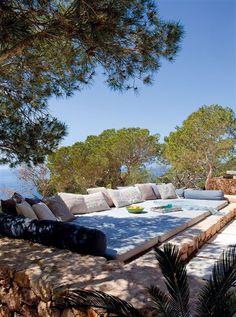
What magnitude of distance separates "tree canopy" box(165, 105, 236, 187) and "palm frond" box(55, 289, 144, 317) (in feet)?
33.4

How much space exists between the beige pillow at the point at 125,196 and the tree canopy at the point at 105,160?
3.98m

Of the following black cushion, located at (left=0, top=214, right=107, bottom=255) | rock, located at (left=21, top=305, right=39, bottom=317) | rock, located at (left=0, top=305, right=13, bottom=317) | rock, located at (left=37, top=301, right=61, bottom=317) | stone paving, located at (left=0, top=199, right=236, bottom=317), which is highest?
black cushion, located at (left=0, top=214, right=107, bottom=255)

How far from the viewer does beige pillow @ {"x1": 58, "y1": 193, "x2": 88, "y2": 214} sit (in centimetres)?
557

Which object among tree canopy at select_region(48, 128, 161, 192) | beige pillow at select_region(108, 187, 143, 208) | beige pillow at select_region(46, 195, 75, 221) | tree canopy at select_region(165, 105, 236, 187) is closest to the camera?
beige pillow at select_region(46, 195, 75, 221)

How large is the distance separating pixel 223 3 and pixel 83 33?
3798mm

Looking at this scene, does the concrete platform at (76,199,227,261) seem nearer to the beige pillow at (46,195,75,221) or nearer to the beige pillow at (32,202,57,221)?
the beige pillow at (46,195,75,221)

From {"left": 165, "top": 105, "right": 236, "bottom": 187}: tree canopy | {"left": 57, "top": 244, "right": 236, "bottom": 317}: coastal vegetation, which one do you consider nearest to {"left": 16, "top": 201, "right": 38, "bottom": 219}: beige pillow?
{"left": 57, "top": 244, "right": 236, "bottom": 317}: coastal vegetation

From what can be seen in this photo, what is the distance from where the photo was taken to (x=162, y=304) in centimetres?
167

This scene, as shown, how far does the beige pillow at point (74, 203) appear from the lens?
219 inches

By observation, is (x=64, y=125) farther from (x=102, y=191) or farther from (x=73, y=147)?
(x=73, y=147)

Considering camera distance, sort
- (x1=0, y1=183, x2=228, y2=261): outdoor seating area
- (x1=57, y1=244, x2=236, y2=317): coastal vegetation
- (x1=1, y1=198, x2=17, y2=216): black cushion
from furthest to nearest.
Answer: (x1=1, y1=198, x2=17, y2=216): black cushion → (x1=0, y1=183, x2=228, y2=261): outdoor seating area → (x1=57, y1=244, x2=236, y2=317): coastal vegetation

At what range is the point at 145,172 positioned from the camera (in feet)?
40.7

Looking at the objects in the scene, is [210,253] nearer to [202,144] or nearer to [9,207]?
[9,207]

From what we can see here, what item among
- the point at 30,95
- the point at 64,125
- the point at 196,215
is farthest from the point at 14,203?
the point at 196,215
